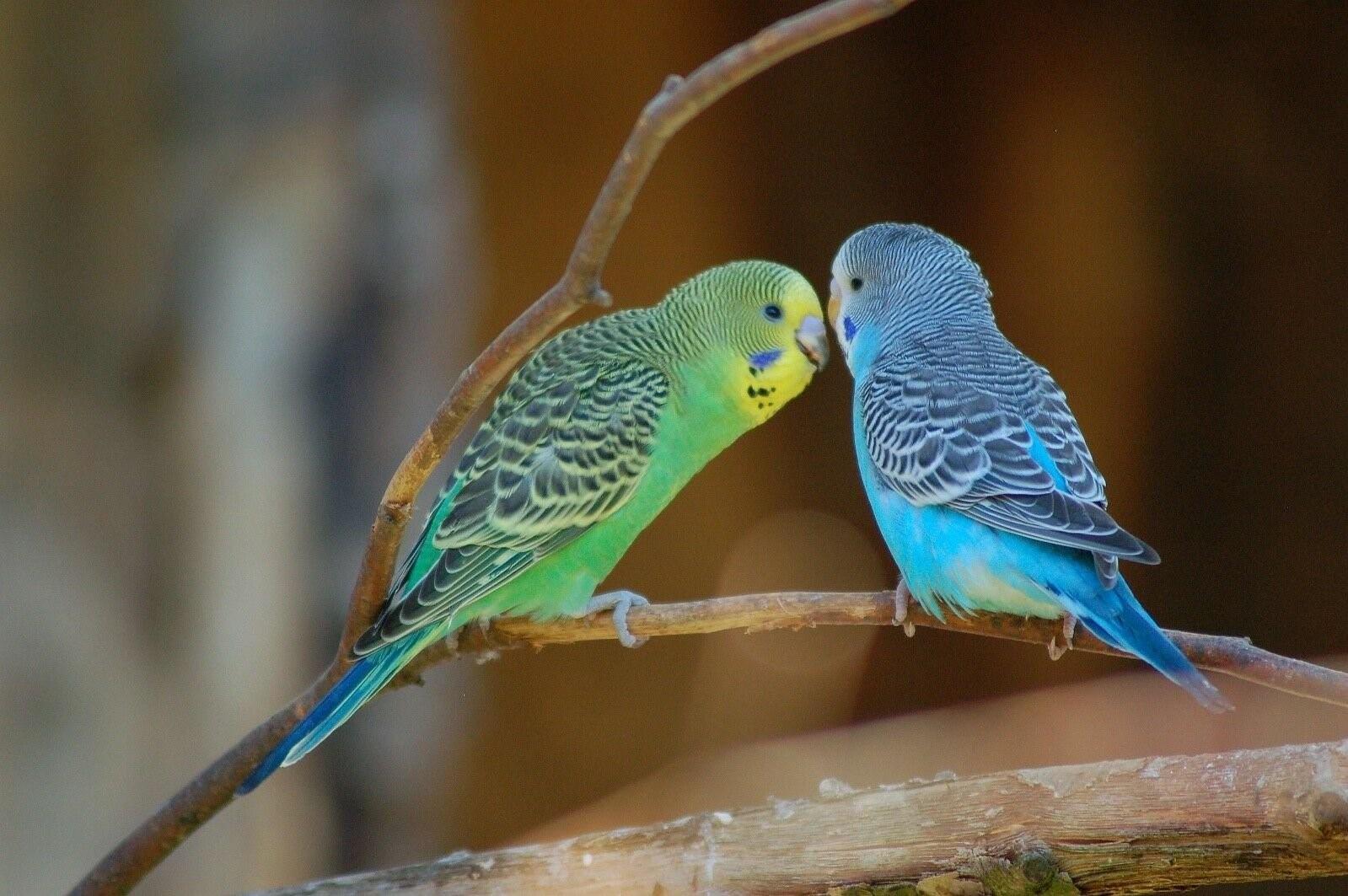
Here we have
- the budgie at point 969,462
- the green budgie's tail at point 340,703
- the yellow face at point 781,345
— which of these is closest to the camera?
the budgie at point 969,462

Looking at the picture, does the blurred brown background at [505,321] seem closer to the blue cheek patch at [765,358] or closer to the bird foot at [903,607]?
the blue cheek patch at [765,358]

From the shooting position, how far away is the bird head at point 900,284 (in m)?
3.38

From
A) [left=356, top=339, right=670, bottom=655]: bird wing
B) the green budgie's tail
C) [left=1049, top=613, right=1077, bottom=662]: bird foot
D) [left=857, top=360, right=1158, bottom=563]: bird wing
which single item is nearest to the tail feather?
the green budgie's tail

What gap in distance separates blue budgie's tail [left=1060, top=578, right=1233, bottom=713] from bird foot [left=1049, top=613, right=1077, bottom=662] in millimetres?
116

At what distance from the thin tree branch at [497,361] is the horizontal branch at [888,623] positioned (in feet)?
1.34

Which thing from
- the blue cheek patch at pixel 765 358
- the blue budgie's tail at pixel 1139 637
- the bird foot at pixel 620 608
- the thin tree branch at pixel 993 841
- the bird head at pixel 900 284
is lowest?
the thin tree branch at pixel 993 841

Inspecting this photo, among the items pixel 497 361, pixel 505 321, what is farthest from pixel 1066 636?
pixel 505 321

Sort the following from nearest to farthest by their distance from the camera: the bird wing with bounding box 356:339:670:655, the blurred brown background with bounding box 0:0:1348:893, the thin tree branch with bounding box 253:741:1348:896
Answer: the thin tree branch with bounding box 253:741:1348:896 < the bird wing with bounding box 356:339:670:655 < the blurred brown background with bounding box 0:0:1348:893

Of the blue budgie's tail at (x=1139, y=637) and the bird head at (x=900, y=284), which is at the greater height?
the bird head at (x=900, y=284)

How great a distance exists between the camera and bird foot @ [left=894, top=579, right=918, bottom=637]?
2.76 meters

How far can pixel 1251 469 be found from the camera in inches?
257

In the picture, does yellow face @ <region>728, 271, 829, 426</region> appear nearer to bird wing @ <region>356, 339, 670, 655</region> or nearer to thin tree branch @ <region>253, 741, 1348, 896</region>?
bird wing @ <region>356, 339, 670, 655</region>

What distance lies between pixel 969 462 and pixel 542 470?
1089 mm

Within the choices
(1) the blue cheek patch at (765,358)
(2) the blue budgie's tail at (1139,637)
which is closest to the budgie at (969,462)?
(2) the blue budgie's tail at (1139,637)
